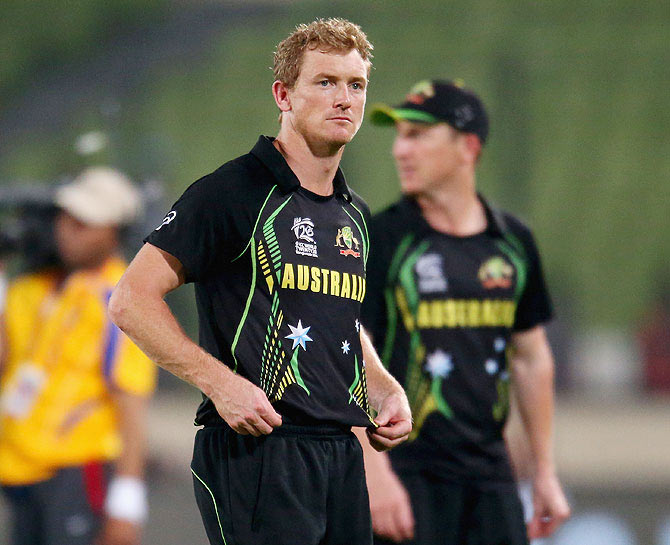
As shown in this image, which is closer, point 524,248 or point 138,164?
point 524,248

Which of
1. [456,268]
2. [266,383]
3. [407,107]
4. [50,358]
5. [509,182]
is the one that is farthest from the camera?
[509,182]

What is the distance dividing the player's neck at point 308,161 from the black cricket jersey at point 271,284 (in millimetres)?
35

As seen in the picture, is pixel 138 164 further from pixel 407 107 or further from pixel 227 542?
pixel 227 542

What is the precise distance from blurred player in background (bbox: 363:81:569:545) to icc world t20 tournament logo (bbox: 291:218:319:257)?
3.65ft

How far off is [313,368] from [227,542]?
40cm

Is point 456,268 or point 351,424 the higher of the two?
point 456,268

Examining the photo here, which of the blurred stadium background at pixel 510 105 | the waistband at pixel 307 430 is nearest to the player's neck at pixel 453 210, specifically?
the waistband at pixel 307 430

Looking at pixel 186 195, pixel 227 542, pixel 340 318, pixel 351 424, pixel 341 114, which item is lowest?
pixel 227 542

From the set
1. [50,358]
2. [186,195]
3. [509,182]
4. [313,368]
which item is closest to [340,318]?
[313,368]

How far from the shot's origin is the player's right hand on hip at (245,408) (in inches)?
83.9

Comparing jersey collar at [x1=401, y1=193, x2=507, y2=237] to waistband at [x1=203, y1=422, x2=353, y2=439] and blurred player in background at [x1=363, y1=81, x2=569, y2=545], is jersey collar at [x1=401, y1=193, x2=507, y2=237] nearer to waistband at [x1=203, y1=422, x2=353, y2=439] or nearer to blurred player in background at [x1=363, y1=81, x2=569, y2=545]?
blurred player in background at [x1=363, y1=81, x2=569, y2=545]

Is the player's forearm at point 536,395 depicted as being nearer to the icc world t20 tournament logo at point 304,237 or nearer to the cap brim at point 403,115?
the cap brim at point 403,115

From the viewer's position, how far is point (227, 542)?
2.30 m

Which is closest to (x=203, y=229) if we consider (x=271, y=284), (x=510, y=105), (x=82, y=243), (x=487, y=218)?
(x=271, y=284)
